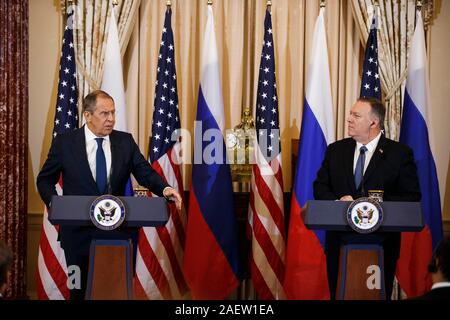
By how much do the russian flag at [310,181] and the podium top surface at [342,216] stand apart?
2076 millimetres

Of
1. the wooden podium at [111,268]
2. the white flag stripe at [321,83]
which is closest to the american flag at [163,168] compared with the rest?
the white flag stripe at [321,83]

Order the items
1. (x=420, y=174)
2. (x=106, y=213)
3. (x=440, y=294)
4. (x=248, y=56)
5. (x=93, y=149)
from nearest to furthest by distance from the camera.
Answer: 1. (x=440, y=294)
2. (x=106, y=213)
3. (x=93, y=149)
4. (x=420, y=174)
5. (x=248, y=56)

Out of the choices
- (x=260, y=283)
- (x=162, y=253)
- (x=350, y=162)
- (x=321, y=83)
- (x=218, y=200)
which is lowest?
(x=260, y=283)

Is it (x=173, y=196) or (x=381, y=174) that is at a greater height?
(x=381, y=174)

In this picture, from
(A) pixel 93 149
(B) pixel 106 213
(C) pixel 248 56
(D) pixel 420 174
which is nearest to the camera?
(B) pixel 106 213

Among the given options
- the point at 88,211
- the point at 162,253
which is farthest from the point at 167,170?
the point at 88,211

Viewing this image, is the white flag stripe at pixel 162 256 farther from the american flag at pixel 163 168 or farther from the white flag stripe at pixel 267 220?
the white flag stripe at pixel 267 220

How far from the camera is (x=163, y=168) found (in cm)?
641

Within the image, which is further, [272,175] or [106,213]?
[272,175]

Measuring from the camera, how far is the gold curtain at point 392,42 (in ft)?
21.5

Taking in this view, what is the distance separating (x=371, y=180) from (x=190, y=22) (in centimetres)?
293

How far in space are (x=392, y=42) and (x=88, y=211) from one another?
12.0 feet

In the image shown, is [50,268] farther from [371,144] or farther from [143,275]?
[371,144]

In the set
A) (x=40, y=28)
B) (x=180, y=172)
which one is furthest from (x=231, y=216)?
(x=40, y=28)
